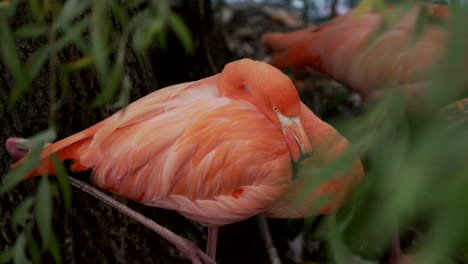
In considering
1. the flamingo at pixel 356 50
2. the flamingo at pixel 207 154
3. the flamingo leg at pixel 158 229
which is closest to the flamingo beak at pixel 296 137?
the flamingo at pixel 207 154

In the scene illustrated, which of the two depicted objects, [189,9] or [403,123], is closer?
[403,123]

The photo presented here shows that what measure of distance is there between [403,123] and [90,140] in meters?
0.77

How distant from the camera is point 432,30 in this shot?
1806mm

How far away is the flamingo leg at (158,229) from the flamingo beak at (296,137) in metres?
0.38

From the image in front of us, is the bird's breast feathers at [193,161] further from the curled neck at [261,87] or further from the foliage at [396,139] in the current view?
the foliage at [396,139]

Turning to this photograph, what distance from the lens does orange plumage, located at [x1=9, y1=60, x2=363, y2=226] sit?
1.25 m

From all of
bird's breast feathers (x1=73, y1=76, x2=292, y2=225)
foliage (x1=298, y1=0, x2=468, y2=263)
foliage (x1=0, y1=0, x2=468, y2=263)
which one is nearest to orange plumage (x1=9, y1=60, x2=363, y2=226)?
bird's breast feathers (x1=73, y1=76, x2=292, y2=225)

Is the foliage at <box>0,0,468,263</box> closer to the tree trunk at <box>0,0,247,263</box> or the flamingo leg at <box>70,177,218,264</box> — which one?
the flamingo leg at <box>70,177,218,264</box>

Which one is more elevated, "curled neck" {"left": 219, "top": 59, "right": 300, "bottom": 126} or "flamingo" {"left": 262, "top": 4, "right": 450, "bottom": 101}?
"curled neck" {"left": 219, "top": 59, "right": 300, "bottom": 126}

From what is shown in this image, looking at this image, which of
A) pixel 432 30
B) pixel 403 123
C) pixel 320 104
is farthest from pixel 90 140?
pixel 320 104

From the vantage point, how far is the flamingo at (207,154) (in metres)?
1.25

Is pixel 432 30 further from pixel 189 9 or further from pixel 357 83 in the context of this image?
pixel 189 9

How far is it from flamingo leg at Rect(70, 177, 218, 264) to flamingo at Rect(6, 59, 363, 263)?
0.03 meters

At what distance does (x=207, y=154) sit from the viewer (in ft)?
4.15
